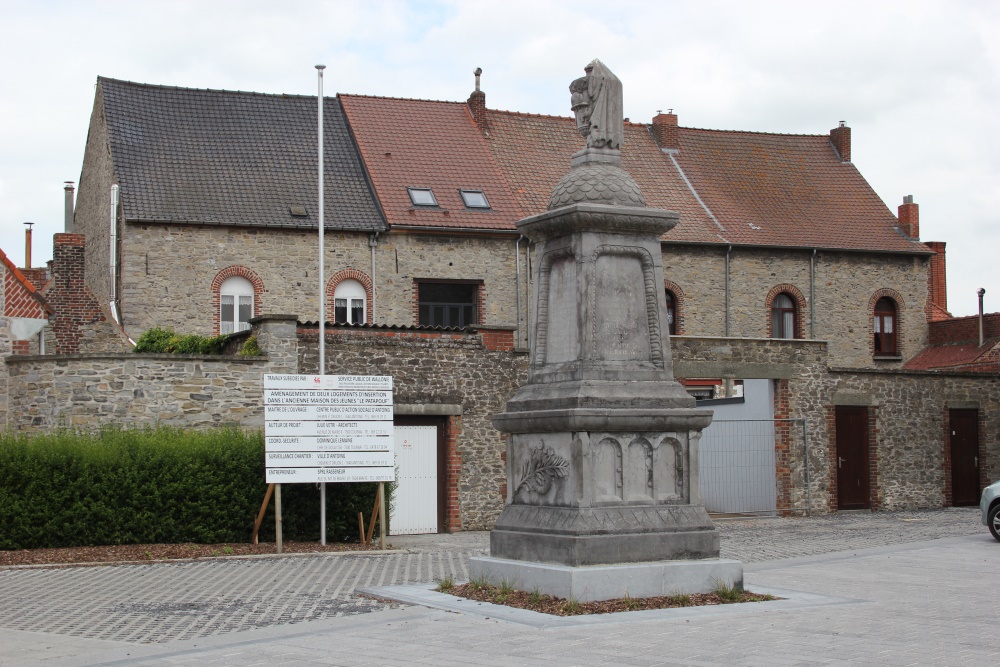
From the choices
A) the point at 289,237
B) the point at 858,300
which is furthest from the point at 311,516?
the point at 858,300

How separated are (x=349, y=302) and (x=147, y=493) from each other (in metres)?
12.0

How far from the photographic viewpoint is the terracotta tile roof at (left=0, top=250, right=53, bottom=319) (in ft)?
62.6

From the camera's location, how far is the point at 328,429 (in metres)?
16.9

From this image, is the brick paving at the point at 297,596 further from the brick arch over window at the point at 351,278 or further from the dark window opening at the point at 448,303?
the dark window opening at the point at 448,303

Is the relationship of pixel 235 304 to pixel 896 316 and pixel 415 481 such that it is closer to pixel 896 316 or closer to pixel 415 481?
pixel 415 481

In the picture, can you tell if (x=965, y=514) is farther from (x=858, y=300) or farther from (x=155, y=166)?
(x=155, y=166)

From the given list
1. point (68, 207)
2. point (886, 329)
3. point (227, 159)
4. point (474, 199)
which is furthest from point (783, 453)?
point (68, 207)

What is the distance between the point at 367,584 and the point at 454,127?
21.6 meters

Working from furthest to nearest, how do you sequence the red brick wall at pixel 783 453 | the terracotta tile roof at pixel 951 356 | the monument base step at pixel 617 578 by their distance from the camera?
the terracotta tile roof at pixel 951 356 → the red brick wall at pixel 783 453 → the monument base step at pixel 617 578

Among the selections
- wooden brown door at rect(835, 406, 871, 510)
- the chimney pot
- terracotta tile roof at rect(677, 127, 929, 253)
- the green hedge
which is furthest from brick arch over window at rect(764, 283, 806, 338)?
the chimney pot

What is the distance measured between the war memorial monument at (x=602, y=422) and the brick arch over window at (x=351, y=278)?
17037 millimetres

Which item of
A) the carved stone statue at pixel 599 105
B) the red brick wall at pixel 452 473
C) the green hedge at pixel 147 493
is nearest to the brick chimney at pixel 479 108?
the red brick wall at pixel 452 473

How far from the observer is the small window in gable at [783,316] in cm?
3288

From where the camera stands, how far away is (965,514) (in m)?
24.6
